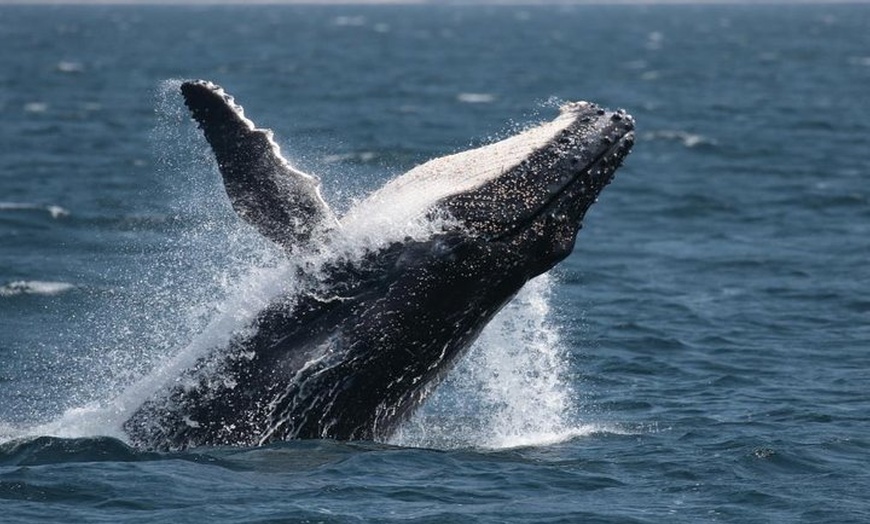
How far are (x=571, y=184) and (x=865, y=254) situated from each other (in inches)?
596

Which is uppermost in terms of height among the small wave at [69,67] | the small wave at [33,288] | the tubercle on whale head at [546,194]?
the small wave at [69,67]

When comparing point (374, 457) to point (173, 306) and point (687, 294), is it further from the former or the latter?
point (687, 294)

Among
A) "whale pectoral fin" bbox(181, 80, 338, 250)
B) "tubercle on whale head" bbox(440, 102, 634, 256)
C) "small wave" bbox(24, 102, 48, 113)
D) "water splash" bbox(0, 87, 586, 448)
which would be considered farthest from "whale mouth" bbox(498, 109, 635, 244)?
"small wave" bbox(24, 102, 48, 113)

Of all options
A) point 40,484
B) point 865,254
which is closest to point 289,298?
point 40,484

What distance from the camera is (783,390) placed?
58.8 feet

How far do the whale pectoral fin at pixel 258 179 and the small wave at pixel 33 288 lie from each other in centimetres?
906

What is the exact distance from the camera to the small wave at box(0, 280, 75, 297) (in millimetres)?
22000

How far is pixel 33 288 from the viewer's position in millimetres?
22234

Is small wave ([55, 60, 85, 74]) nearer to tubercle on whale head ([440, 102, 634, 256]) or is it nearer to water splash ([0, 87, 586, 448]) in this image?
water splash ([0, 87, 586, 448])

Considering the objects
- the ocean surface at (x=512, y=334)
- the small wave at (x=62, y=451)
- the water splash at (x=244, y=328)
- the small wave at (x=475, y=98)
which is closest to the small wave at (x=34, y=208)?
the ocean surface at (x=512, y=334)

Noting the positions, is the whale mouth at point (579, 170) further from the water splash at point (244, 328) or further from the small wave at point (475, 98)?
the small wave at point (475, 98)

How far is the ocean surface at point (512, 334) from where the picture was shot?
1310cm

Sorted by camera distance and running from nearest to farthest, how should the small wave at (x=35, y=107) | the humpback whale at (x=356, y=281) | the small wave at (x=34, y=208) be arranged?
the humpback whale at (x=356, y=281), the small wave at (x=34, y=208), the small wave at (x=35, y=107)

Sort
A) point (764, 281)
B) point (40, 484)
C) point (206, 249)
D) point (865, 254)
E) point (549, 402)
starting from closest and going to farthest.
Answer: point (40, 484) < point (549, 402) < point (206, 249) < point (764, 281) < point (865, 254)
